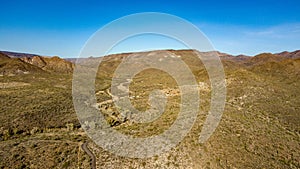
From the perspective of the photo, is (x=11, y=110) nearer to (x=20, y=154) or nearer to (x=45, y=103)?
(x=45, y=103)

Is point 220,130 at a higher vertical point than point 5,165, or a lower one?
higher

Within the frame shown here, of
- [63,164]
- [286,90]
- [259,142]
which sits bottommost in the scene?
Answer: [63,164]

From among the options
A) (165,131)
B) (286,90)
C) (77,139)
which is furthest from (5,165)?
(286,90)

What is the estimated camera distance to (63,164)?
59.5 feet

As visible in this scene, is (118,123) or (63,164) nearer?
(63,164)

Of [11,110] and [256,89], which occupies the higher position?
[256,89]

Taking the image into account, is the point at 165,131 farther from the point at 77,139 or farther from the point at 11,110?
the point at 11,110

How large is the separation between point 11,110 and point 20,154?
15172 mm

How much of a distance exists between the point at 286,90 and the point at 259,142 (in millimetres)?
28865

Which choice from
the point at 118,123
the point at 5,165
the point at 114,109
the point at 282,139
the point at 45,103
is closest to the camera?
the point at 5,165

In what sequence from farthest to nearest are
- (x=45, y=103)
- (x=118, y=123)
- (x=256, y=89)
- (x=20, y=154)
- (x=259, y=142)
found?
(x=256, y=89), (x=45, y=103), (x=118, y=123), (x=259, y=142), (x=20, y=154)

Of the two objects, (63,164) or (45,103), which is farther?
(45,103)

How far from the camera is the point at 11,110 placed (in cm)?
3167

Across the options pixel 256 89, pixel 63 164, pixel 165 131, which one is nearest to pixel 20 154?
pixel 63 164
